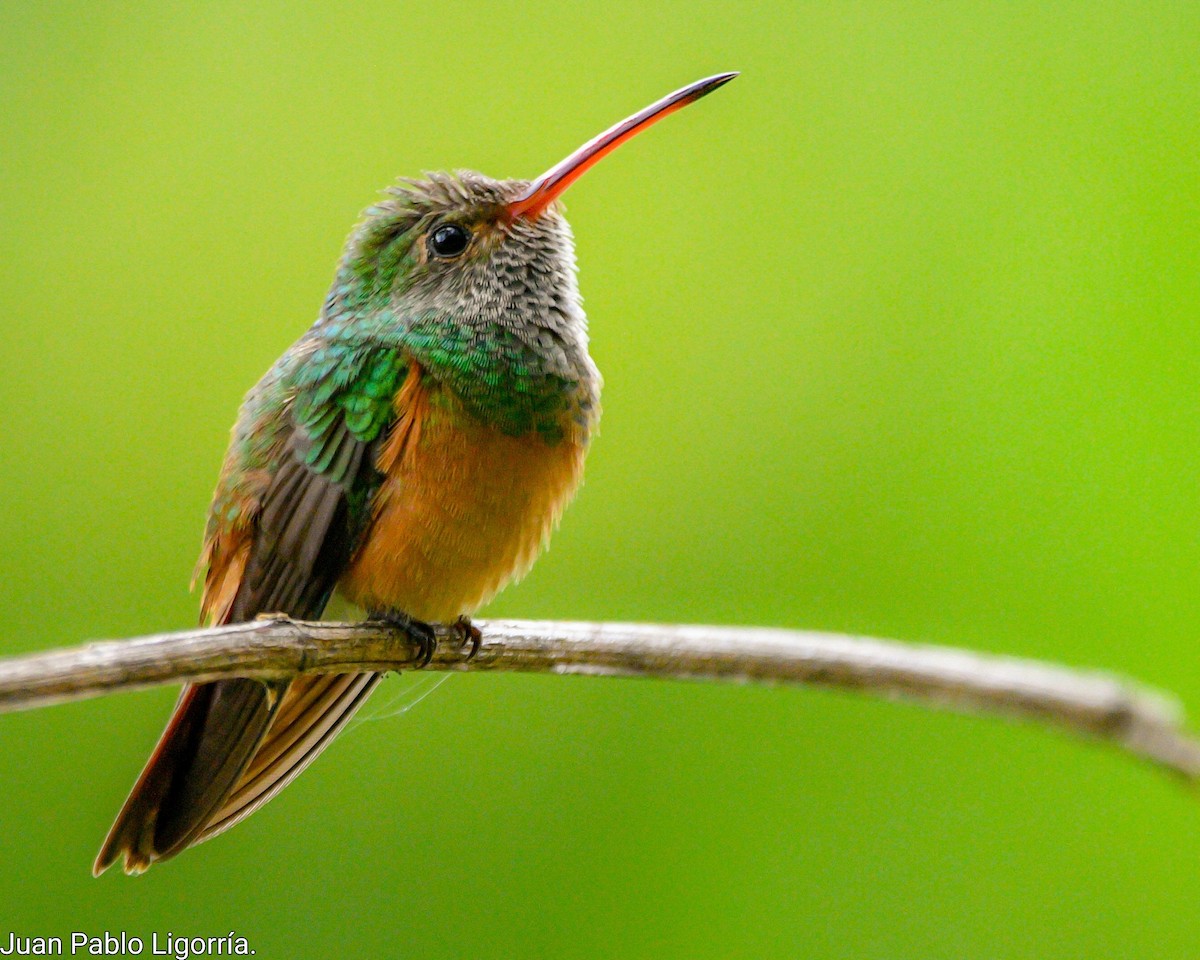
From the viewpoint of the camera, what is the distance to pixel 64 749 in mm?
2814

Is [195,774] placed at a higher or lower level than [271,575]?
lower

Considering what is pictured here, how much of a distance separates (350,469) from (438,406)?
0.62ft

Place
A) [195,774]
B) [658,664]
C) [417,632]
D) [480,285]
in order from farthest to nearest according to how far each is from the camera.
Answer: [480,285] < [417,632] < [195,774] < [658,664]

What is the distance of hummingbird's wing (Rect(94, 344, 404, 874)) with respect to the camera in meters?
1.82

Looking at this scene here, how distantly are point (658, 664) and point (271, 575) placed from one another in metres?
0.79

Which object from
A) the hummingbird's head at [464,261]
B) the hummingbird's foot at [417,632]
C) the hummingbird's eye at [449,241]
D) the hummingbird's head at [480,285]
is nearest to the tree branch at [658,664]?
the hummingbird's foot at [417,632]

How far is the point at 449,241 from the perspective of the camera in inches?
86.1

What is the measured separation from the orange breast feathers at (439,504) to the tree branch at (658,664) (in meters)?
0.08

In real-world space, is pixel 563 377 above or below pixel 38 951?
above

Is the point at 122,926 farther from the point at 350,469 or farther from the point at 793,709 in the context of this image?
the point at 793,709

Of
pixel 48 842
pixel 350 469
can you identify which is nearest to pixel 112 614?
pixel 48 842

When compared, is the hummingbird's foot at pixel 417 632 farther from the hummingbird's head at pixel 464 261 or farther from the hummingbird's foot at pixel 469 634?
the hummingbird's head at pixel 464 261

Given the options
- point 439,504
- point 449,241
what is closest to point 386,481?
point 439,504

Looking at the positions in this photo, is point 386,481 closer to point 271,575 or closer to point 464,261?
point 271,575
